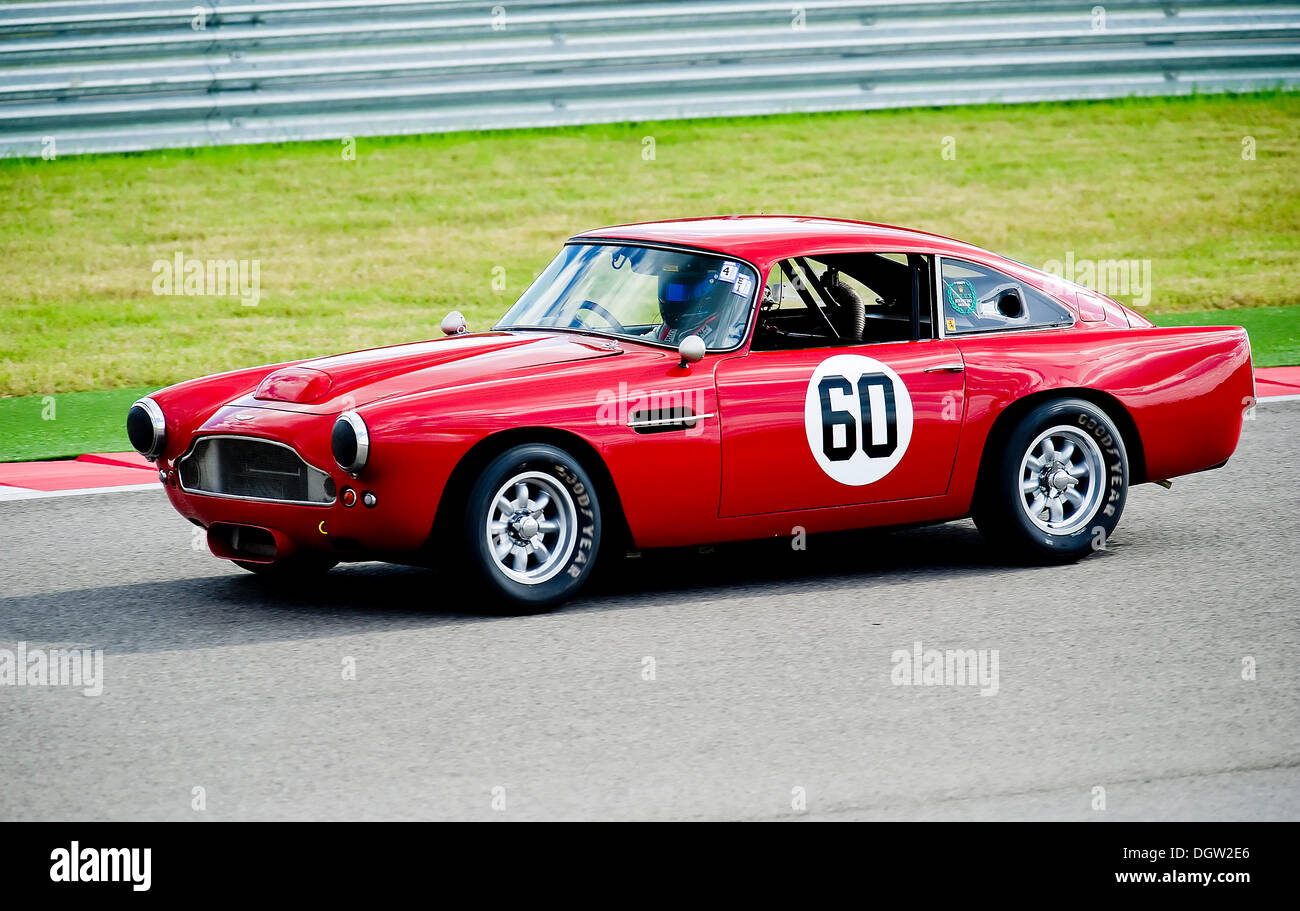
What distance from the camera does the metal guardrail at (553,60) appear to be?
55.6ft

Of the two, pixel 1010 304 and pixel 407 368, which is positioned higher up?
pixel 1010 304

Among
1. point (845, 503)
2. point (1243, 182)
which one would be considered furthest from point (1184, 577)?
point (1243, 182)

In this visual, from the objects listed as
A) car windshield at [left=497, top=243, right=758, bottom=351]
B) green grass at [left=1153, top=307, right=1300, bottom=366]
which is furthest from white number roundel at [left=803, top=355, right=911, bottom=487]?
green grass at [left=1153, top=307, right=1300, bottom=366]

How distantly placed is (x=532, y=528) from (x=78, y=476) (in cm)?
411

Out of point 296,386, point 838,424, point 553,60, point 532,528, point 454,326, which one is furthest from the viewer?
point 553,60

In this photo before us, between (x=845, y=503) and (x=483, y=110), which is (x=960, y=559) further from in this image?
(x=483, y=110)

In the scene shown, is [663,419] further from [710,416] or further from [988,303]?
[988,303]

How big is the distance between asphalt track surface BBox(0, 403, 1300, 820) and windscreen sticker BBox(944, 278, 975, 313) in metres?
1.08

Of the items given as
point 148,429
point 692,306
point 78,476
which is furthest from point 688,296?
point 78,476

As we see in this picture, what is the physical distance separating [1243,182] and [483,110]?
28.9ft

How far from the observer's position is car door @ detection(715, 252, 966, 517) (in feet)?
21.2

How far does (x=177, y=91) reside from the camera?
56.5ft

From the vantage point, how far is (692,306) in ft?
22.0
